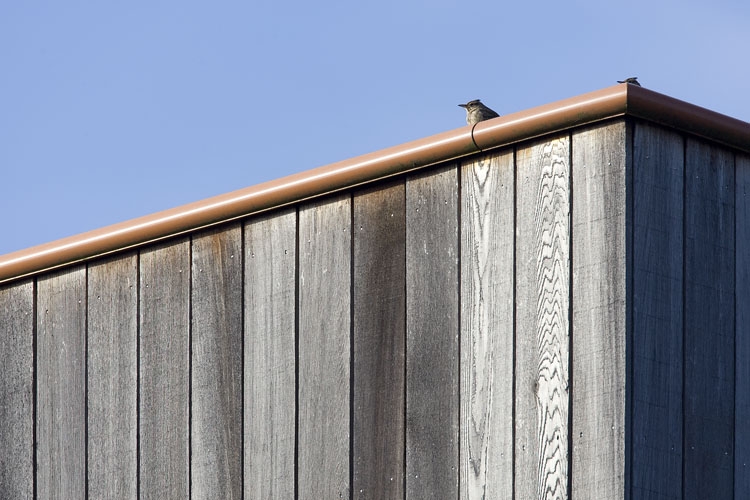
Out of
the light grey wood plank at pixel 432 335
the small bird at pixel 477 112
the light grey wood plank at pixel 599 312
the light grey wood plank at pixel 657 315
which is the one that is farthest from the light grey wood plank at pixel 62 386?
the small bird at pixel 477 112

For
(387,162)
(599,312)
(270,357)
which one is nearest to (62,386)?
(270,357)

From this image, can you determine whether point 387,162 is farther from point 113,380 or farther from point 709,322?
point 113,380

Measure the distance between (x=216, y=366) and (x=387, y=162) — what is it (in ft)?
3.32

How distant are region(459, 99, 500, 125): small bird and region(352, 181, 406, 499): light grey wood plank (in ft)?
12.0

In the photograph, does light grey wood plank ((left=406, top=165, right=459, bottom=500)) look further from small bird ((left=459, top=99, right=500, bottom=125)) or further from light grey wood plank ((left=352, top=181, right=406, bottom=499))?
small bird ((left=459, top=99, right=500, bottom=125))

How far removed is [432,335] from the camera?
4.23 meters

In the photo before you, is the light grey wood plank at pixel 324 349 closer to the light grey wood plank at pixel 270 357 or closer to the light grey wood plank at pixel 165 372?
the light grey wood plank at pixel 270 357

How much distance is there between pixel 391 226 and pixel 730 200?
42.4 inches

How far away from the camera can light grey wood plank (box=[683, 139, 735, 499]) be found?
3932 millimetres

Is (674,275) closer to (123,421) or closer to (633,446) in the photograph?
(633,446)

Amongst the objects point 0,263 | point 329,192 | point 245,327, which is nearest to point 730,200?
point 329,192

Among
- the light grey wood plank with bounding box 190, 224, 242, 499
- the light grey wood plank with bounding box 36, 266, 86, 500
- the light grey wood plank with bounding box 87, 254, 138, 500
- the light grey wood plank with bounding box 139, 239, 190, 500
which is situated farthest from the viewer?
the light grey wood plank with bounding box 36, 266, 86, 500

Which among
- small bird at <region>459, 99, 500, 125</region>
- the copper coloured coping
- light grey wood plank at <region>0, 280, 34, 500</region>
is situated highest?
small bird at <region>459, 99, 500, 125</region>

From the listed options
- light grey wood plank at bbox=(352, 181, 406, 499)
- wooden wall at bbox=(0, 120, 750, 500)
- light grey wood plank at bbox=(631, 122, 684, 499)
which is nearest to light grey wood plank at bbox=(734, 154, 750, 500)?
wooden wall at bbox=(0, 120, 750, 500)
